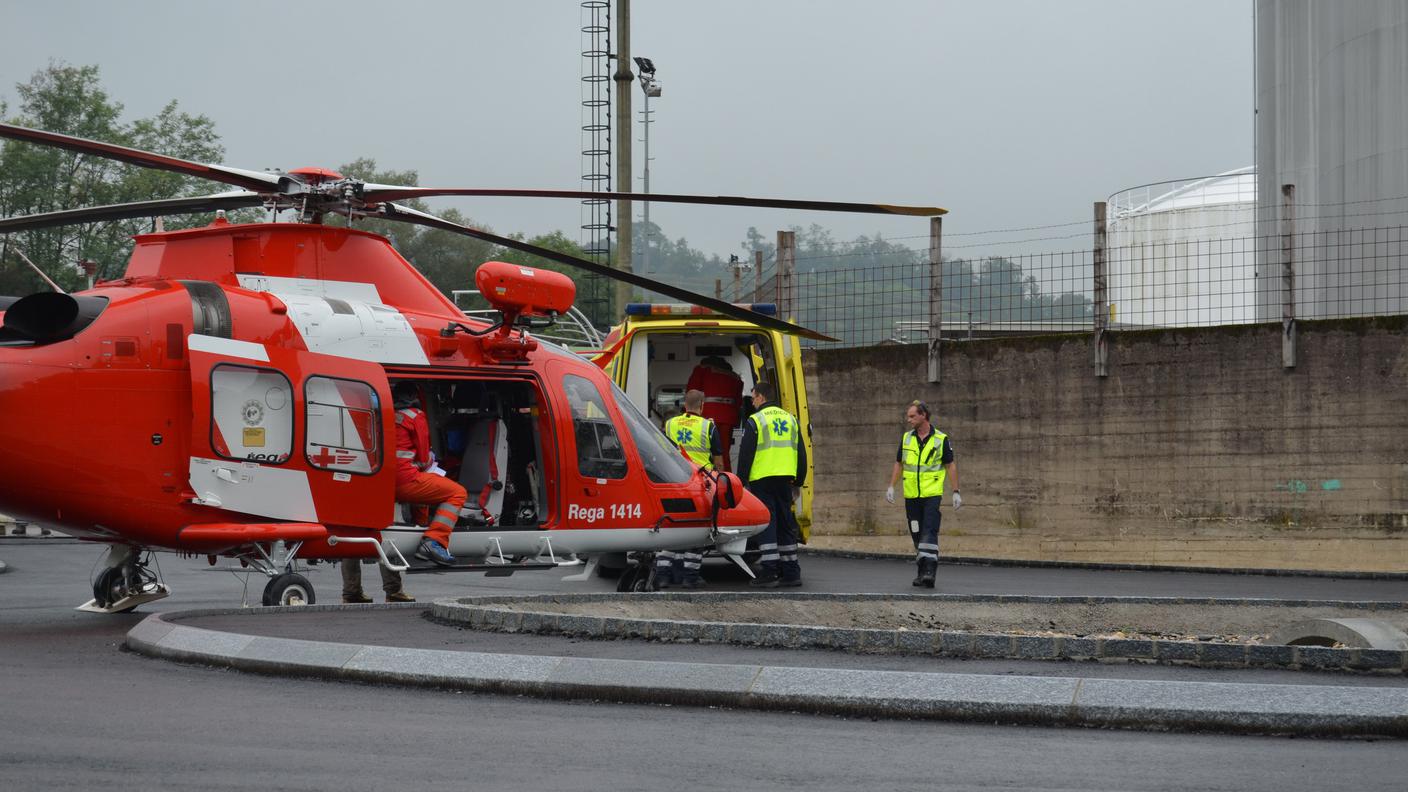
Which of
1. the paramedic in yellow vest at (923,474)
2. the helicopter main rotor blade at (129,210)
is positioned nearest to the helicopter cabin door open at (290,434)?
the helicopter main rotor blade at (129,210)

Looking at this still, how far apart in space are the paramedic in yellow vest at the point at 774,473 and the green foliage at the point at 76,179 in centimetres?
3397

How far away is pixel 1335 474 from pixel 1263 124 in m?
10.3

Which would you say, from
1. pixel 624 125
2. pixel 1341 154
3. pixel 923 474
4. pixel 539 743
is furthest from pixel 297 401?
pixel 1341 154

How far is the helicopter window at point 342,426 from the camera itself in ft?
35.6

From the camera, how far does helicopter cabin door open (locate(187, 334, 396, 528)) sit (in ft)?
34.1

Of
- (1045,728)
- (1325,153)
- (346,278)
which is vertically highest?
(1325,153)

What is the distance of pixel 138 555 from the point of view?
11.1 metres

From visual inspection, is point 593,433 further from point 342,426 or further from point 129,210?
point 129,210

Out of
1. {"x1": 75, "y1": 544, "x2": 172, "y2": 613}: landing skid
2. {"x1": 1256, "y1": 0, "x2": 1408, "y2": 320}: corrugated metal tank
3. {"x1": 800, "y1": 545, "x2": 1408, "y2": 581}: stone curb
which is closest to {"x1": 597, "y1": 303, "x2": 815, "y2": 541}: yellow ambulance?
{"x1": 800, "y1": 545, "x2": 1408, "y2": 581}: stone curb

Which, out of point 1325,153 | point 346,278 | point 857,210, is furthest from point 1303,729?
Result: point 1325,153

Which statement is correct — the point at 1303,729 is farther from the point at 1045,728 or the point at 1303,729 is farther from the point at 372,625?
the point at 372,625

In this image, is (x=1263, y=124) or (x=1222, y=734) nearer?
(x=1222, y=734)

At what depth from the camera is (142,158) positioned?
993cm

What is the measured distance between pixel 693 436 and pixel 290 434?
5052mm
